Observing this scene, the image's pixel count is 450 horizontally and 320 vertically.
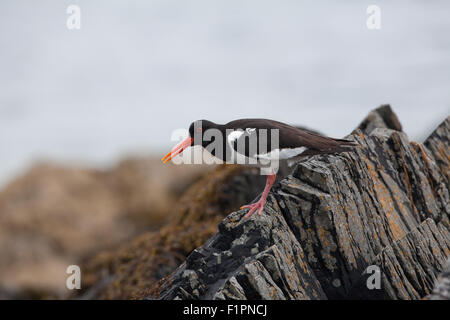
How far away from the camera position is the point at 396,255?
7.54m

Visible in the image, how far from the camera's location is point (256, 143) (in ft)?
24.5

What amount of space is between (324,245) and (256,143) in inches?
83.7

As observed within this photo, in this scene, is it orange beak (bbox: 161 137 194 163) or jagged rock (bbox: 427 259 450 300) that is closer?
jagged rock (bbox: 427 259 450 300)

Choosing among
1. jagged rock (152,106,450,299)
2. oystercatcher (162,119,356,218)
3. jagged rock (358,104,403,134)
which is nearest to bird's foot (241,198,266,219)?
oystercatcher (162,119,356,218)

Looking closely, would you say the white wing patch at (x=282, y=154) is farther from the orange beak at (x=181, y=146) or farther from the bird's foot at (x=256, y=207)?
the orange beak at (x=181, y=146)

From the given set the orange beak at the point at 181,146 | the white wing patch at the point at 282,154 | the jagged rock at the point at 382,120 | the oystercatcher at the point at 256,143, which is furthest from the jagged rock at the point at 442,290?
the jagged rock at the point at 382,120

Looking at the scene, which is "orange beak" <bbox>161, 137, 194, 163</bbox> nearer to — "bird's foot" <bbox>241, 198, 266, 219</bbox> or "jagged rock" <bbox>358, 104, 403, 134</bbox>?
"bird's foot" <bbox>241, 198, 266, 219</bbox>

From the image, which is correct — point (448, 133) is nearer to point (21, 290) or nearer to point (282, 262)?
point (282, 262)

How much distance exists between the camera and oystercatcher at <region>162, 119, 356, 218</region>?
7.50 metres

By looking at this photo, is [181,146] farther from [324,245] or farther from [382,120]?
[382,120]

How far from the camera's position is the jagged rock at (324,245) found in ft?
21.9

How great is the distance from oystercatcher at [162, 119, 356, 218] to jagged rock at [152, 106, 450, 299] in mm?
380
